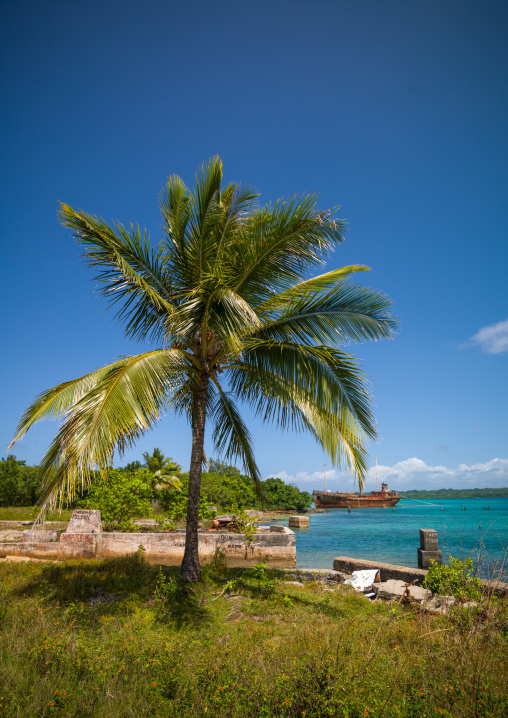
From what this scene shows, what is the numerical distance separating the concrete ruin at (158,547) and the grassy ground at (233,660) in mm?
4116

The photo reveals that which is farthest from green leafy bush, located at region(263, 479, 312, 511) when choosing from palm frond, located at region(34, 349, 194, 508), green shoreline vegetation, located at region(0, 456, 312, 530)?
palm frond, located at region(34, 349, 194, 508)

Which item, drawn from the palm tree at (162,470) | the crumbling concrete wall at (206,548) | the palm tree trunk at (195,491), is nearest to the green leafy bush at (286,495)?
the palm tree at (162,470)

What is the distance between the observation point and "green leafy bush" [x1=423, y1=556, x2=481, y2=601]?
6.15 meters

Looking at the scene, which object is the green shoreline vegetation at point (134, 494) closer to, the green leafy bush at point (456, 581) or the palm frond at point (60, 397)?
the palm frond at point (60, 397)

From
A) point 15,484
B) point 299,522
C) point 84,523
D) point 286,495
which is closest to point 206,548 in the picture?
point 84,523

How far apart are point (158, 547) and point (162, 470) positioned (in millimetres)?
12866

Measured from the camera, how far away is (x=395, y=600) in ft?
24.0

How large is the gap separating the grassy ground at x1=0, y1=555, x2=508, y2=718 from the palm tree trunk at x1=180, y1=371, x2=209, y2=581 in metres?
0.67

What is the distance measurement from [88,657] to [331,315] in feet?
18.2

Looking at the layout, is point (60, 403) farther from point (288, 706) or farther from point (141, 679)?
point (288, 706)

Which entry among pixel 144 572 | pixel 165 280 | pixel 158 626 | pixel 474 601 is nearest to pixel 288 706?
pixel 158 626

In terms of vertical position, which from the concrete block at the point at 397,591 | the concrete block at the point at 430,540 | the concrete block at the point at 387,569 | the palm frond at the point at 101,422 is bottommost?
the concrete block at the point at 387,569

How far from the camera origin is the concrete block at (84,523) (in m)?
10.9

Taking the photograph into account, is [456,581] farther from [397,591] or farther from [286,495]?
[286,495]
